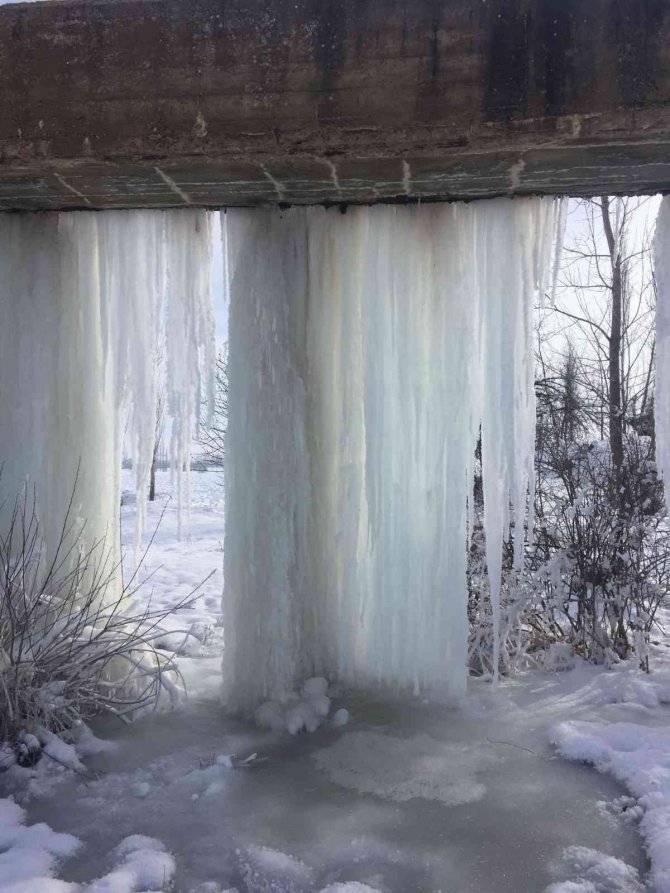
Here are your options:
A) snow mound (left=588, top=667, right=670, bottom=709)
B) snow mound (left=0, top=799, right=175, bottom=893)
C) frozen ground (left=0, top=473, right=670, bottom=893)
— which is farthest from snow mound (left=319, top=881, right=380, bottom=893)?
snow mound (left=588, top=667, right=670, bottom=709)

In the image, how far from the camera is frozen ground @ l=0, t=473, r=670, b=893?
102 inches

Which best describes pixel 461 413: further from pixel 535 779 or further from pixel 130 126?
pixel 130 126

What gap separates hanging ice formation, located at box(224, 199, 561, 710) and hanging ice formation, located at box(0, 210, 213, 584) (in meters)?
0.32

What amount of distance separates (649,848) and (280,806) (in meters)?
1.53

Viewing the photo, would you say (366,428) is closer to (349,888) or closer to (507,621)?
(507,621)

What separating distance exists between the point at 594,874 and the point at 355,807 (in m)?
1.01

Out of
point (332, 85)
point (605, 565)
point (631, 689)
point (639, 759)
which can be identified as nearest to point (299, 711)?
point (639, 759)

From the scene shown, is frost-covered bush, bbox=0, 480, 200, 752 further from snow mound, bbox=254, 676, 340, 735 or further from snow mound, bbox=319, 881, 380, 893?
snow mound, bbox=319, 881, 380, 893

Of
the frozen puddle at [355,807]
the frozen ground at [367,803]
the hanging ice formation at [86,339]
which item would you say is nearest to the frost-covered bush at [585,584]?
the frozen ground at [367,803]

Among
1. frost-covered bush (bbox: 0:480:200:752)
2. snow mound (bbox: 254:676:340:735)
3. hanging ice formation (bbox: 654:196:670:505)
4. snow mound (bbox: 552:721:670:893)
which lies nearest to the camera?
snow mound (bbox: 552:721:670:893)

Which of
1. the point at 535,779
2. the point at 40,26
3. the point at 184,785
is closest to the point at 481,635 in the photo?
the point at 535,779

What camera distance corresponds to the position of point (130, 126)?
9.39 ft

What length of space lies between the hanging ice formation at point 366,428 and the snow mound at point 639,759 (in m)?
0.71

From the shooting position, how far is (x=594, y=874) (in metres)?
2.58
